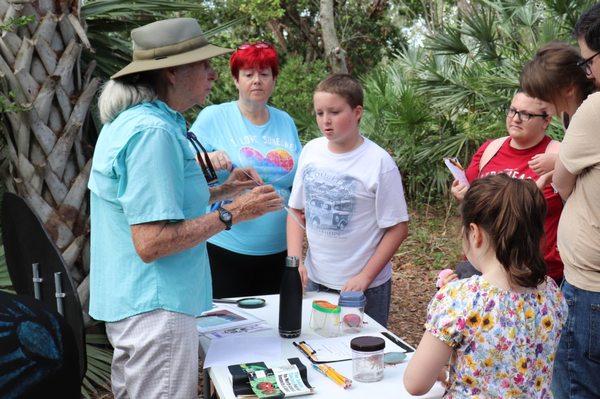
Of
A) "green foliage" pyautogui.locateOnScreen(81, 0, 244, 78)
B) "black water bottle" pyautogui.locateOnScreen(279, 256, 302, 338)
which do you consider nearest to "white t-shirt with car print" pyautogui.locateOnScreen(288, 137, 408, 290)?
"black water bottle" pyautogui.locateOnScreen(279, 256, 302, 338)

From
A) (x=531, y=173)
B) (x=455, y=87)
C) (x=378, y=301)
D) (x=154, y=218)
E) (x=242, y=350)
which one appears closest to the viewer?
(x=154, y=218)

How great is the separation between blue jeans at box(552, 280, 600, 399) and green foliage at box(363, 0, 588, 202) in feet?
12.0

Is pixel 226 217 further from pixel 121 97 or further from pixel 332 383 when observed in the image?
pixel 332 383

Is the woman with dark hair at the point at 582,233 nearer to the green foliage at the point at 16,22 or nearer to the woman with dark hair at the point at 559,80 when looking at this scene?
the woman with dark hair at the point at 559,80

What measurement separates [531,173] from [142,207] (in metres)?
1.61

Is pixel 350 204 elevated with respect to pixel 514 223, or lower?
lower

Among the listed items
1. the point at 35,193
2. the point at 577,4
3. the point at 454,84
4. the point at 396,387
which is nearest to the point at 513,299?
the point at 396,387

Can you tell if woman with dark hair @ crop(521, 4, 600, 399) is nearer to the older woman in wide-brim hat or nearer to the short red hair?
the older woman in wide-brim hat

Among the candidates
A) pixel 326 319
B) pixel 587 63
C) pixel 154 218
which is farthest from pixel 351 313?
pixel 587 63

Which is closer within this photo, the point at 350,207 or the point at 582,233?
the point at 582,233

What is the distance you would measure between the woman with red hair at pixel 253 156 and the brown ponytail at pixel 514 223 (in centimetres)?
151

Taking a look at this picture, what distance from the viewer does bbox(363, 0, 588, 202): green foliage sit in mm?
6480

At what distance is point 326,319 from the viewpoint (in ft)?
7.82

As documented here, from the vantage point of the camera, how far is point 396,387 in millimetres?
1955
